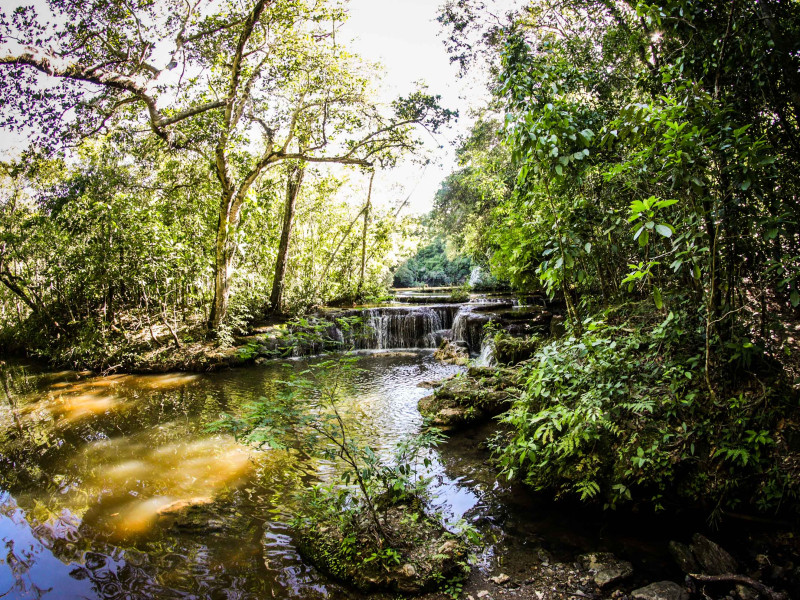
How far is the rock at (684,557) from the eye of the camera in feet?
8.80

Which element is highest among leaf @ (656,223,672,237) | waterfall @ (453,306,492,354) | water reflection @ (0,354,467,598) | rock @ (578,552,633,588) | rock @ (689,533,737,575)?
leaf @ (656,223,672,237)

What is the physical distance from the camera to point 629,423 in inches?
131

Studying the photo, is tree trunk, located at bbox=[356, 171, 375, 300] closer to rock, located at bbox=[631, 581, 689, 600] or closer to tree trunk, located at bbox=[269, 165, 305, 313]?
tree trunk, located at bbox=[269, 165, 305, 313]

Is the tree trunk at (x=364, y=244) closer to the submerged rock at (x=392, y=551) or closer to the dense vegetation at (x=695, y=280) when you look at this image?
the dense vegetation at (x=695, y=280)

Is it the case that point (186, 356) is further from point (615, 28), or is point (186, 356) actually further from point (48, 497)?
point (615, 28)

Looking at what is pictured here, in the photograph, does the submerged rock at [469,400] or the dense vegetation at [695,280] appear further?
the submerged rock at [469,400]

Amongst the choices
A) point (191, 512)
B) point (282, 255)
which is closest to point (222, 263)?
point (282, 255)

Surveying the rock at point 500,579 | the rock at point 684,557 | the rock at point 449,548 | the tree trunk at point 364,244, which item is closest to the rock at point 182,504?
the rock at point 449,548

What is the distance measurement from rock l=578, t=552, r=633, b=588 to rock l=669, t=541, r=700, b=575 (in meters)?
0.35

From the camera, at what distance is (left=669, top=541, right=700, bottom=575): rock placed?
268 centimetres

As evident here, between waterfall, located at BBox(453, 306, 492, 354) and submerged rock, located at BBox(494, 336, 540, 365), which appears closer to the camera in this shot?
submerged rock, located at BBox(494, 336, 540, 365)

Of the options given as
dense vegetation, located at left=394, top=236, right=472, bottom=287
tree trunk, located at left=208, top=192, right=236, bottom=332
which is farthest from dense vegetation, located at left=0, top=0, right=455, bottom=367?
dense vegetation, located at left=394, top=236, right=472, bottom=287

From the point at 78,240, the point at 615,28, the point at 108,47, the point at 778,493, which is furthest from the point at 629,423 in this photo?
the point at 78,240

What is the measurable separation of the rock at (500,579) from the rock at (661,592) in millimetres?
801
